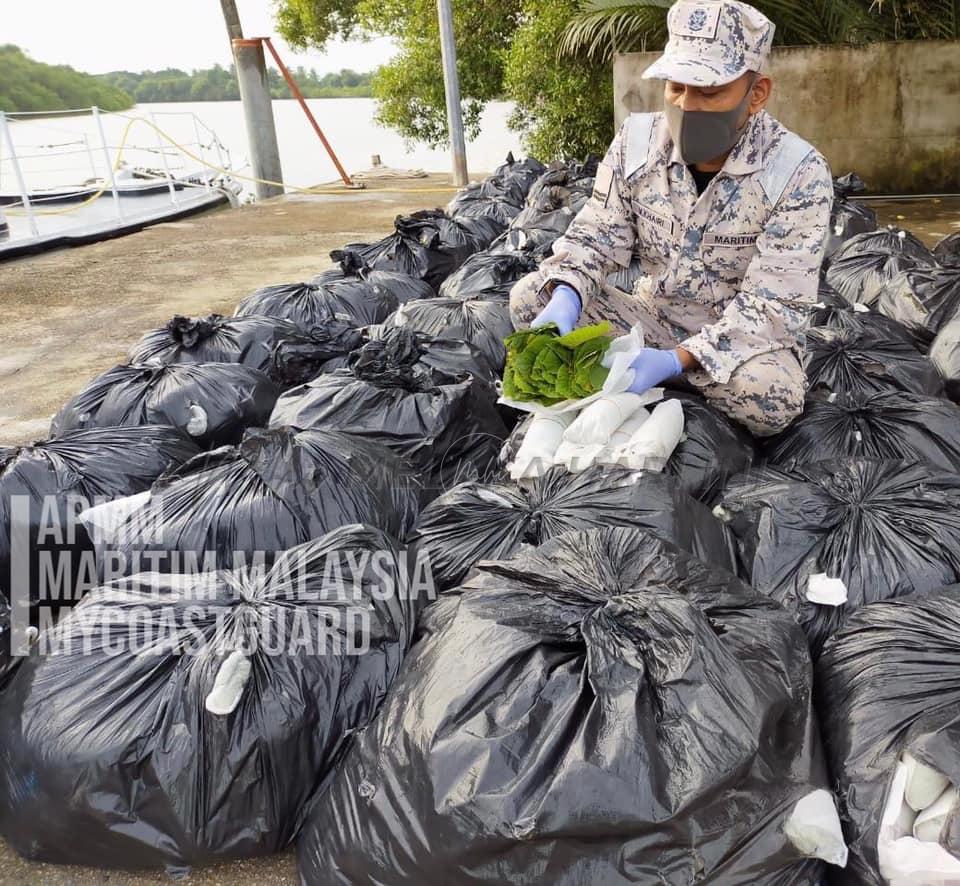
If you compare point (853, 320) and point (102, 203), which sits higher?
point (853, 320)

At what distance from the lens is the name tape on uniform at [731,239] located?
2150 mm

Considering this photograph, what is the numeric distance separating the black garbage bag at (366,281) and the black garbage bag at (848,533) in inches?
85.6

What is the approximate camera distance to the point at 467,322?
9.44 feet

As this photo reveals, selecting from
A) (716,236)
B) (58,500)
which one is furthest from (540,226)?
(58,500)

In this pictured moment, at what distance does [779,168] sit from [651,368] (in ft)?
1.98

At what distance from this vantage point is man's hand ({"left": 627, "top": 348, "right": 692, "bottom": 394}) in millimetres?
1913

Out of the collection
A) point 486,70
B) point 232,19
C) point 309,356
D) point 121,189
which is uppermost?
point 232,19

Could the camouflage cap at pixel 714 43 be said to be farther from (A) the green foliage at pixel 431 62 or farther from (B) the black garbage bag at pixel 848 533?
(A) the green foliage at pixel 431 62

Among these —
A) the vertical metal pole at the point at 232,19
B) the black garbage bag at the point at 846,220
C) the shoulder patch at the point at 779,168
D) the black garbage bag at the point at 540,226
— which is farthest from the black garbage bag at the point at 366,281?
the vertical metal pole at the point at 232,19

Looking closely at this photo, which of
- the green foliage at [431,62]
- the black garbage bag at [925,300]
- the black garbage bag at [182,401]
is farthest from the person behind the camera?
the green foliage at [431,62]

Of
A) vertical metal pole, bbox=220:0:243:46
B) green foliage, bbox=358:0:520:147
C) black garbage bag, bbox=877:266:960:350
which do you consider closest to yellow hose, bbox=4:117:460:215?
A: green foliage, bbox=358:0:520:147

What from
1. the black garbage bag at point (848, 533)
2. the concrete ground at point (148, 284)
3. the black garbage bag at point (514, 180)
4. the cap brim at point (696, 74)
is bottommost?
the concrete ground at point (148, 284)

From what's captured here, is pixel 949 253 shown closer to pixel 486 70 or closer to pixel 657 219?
pixel 657 219

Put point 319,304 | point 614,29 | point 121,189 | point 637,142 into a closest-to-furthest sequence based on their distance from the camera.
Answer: point 637,142 → point 319,304 → point 614,29 → point 121,189
